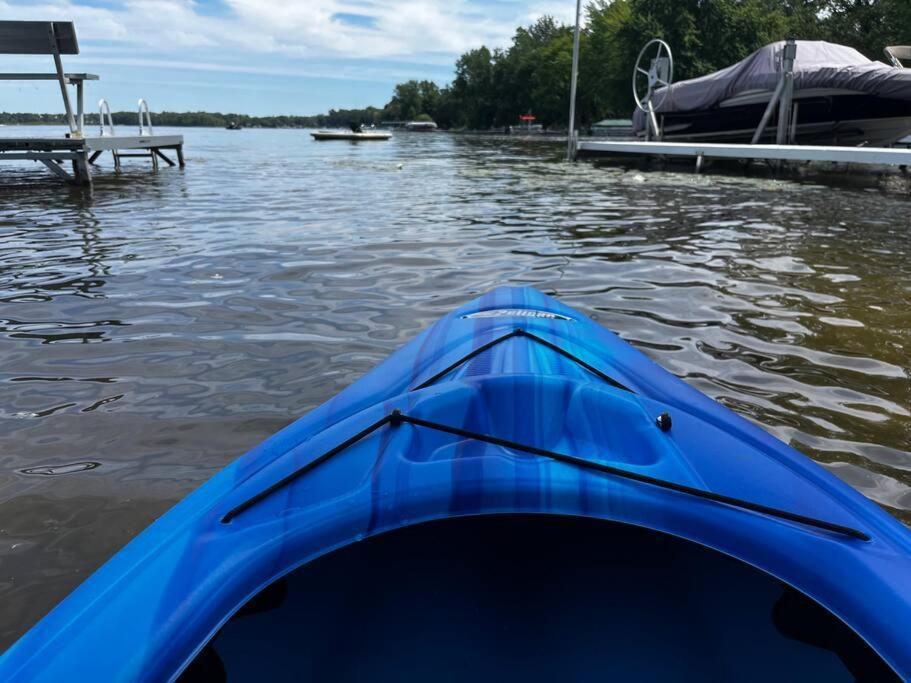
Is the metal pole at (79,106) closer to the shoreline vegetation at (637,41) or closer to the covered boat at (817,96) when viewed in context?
the shoreline vegetation at (637,41)

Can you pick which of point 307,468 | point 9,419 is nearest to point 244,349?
point 9,419

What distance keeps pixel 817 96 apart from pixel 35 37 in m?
18.4

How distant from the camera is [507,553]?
81.2 inches

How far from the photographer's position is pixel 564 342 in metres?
2.30

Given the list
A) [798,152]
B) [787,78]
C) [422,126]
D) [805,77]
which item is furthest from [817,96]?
[422,126]

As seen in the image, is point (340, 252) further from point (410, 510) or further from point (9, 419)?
point (410, 510)

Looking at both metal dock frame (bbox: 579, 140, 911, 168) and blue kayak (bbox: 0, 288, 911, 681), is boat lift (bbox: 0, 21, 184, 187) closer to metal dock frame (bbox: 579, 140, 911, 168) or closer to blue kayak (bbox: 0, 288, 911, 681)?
blue kayak (bbox: 0, 288, 911, 681)

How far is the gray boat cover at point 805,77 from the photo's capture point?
14758mm

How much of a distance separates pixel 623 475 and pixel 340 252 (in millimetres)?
6083

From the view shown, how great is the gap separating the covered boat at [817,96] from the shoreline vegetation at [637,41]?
16.1m

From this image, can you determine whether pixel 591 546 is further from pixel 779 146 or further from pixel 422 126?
pixel 422 126

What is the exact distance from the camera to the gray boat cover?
1476cm

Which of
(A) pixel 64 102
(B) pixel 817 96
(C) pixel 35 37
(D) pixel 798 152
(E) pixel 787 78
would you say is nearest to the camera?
(C) pixel 35 37

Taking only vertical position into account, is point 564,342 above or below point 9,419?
above
